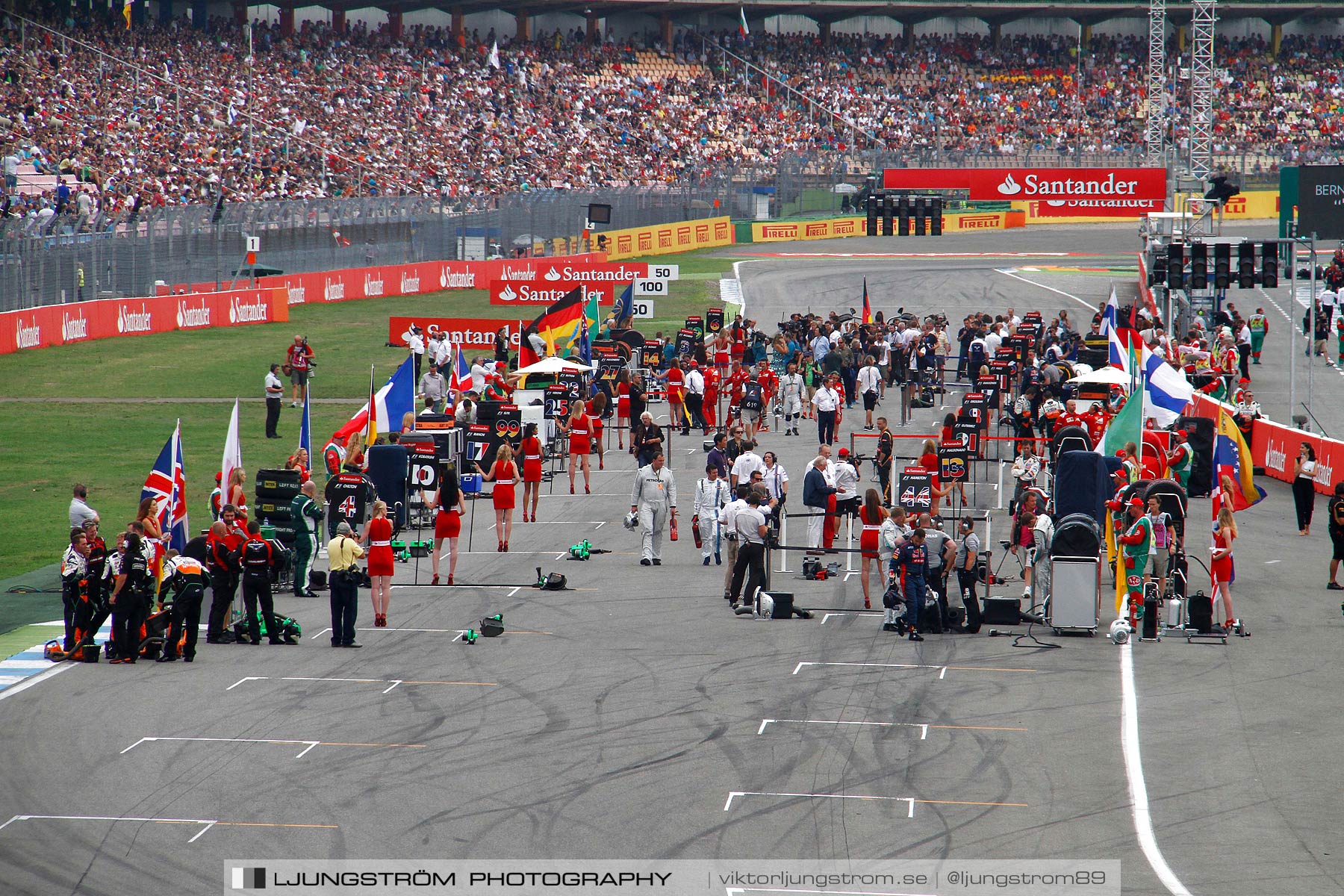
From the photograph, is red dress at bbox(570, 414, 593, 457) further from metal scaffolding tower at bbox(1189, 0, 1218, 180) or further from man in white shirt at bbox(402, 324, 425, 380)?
metal scaffolding tower at bbox(1189, 0, 1218, 180)

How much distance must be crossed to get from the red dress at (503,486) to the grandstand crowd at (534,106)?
23.9 meters

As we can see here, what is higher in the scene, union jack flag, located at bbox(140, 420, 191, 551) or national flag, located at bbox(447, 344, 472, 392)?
national flag, located at bbox(447, 344, 472, 392)

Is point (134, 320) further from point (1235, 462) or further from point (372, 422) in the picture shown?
point (1235, 462)

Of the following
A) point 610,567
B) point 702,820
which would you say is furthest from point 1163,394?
point 702,820

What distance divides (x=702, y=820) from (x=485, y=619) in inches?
239

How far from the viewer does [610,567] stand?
2031 centimetres

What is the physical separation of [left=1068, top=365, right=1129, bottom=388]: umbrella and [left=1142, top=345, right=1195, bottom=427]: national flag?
3957mm

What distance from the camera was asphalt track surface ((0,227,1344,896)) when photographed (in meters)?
10.8

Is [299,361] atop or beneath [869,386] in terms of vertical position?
atop

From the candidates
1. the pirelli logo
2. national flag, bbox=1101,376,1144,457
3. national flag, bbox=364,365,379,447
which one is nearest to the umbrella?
national flag, bbox=1101,376,1144,457

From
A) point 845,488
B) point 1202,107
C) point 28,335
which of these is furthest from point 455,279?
point 845,488

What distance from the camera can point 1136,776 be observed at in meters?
12.3

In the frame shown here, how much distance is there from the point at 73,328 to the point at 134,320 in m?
2.17

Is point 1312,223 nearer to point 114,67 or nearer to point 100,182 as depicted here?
point 100,182
